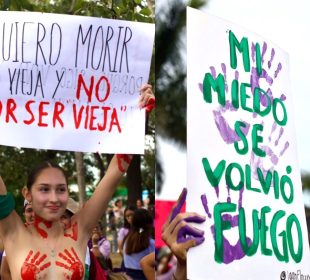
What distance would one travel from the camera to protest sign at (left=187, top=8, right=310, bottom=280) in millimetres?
3373

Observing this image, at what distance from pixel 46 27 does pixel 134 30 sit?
14.6 inches

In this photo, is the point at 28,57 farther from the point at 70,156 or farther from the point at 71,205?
the point at 70,156

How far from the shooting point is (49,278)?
3469mm

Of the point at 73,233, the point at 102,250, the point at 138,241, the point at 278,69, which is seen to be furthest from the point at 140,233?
the point at 73,233

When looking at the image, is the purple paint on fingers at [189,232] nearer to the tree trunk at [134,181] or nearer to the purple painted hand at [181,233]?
the purple painted hand at [181,233]

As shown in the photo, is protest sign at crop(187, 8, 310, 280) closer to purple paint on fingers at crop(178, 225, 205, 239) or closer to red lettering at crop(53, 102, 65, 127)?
purple paint on fingers at crop(178, 225, 205, 239)

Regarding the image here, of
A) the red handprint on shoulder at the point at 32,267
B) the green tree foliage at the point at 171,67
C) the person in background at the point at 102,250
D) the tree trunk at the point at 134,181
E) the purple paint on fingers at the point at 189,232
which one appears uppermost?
the green tree foliage at the point at 171,67

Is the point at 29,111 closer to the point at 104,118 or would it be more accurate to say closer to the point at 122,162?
the point at 104,118

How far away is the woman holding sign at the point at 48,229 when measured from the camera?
345 centimetres

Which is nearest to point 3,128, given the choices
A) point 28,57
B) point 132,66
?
point 28,57

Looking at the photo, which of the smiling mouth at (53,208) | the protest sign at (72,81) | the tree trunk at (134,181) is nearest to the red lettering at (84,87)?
the protest sign at (72,81)

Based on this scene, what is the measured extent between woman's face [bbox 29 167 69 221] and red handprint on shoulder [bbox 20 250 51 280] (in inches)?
6.1

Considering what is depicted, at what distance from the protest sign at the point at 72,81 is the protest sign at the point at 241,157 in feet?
1.18

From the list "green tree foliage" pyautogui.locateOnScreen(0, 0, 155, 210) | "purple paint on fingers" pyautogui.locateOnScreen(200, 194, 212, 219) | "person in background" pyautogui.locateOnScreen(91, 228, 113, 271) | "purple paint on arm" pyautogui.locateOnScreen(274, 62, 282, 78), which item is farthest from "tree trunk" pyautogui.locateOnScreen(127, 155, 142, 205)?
"purple paint on fingers" pyautogui.locateOnScreen(200, 194, 212, 219)
